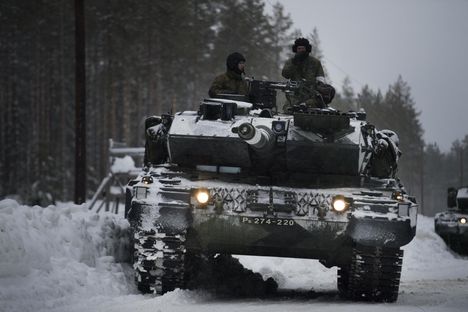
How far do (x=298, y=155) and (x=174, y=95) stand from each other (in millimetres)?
44161

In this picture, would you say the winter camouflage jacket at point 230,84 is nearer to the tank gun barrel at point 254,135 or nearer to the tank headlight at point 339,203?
the tank gun barrel at point 254,135

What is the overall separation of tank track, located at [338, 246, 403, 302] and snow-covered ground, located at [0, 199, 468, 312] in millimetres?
234

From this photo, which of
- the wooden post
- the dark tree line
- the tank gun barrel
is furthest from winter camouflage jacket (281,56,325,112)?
the dark tree line

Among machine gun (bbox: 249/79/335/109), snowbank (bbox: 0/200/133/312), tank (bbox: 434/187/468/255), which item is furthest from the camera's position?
tank (bbox: 434/187/468/255)

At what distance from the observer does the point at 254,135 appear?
10539 millimetres

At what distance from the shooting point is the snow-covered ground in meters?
9.12

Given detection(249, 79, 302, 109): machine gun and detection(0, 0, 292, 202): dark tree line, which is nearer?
detection(249, 79, 302, 109): machine gun

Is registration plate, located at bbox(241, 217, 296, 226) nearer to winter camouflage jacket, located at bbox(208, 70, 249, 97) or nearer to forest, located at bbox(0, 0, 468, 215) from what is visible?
winter camouflage jacket, located at bbox(208, 70, 249, 97)

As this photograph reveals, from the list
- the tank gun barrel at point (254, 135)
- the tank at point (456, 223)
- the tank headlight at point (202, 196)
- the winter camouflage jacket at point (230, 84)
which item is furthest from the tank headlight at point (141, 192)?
the tank at point (456, 223)

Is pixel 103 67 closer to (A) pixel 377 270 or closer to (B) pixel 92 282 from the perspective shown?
(B) pixel 92 282

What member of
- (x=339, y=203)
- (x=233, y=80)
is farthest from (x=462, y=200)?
(x=339, y=203)

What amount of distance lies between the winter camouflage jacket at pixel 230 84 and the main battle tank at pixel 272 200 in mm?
1375

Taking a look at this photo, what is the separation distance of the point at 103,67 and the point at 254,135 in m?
47.4

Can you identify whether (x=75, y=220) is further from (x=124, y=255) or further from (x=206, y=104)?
(x=206, y=104)
